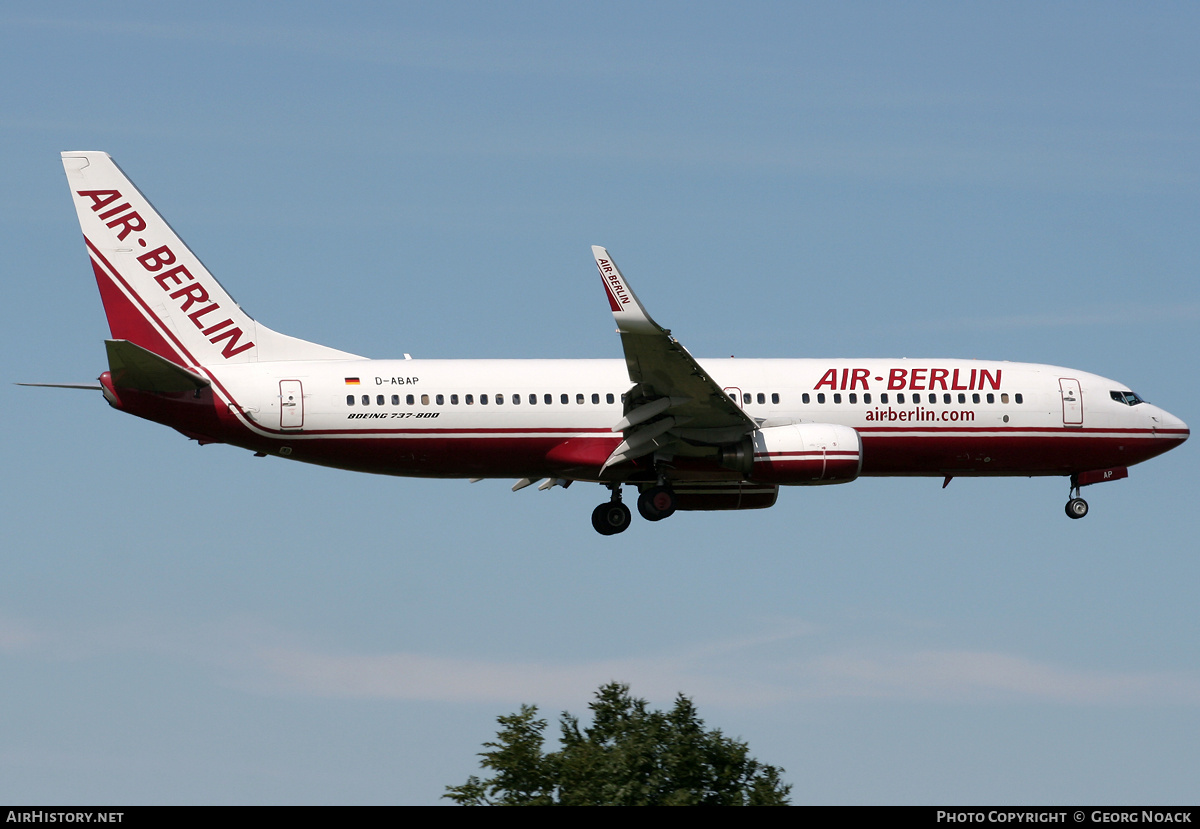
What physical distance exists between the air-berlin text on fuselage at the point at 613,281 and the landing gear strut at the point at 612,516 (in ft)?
27.3

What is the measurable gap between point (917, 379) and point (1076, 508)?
7172mm

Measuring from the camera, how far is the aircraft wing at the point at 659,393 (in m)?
42.4

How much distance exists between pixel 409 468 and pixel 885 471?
14.3 metres

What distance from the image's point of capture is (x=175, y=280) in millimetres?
47750

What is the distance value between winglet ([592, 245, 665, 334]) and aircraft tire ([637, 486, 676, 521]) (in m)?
6.84

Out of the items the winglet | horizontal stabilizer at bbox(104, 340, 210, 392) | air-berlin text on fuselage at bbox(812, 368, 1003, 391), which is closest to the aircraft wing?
the winglet

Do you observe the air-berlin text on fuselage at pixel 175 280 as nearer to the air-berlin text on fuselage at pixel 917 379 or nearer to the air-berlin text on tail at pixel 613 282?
the air-berlin text on tail at pixel 613 282

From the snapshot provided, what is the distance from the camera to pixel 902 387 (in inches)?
1918

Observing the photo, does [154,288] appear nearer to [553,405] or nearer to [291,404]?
[291,404]

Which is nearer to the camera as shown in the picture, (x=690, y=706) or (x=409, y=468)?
(x=409, y=468)

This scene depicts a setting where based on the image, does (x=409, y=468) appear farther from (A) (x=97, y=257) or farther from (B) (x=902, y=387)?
(B) (x=902, y=387)

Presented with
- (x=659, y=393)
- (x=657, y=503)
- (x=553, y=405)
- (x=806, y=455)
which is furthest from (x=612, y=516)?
(x=806, y=455)

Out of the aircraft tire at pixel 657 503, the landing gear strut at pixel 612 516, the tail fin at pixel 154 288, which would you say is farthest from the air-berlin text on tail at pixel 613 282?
the tail fin at pixel 154 288
